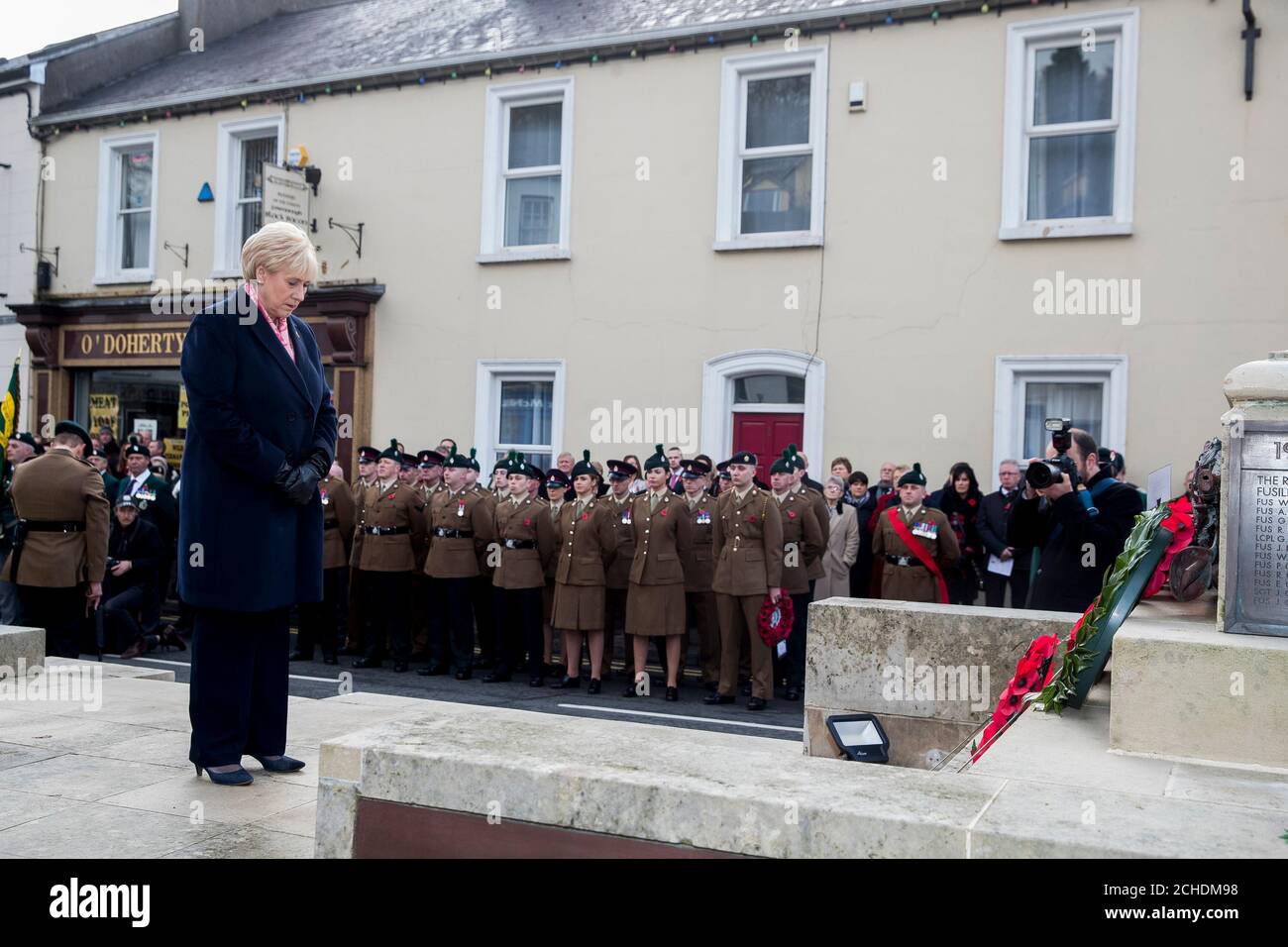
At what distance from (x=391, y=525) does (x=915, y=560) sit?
5.10 meters

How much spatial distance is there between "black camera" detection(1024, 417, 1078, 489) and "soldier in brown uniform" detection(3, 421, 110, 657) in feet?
22.0

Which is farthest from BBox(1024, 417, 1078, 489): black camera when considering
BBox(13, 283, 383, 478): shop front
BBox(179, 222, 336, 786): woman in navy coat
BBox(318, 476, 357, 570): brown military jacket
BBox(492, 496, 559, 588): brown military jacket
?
BBox(13, 283, 383, 478): shop front

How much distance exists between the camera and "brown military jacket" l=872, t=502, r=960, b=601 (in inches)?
418

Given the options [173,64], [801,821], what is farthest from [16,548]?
[173,64]

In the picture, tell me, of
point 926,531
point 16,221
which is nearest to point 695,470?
point 926,531

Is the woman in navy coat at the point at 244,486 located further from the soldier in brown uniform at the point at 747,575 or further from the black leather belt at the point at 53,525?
the soldier in brown uniform at the point at 747,575

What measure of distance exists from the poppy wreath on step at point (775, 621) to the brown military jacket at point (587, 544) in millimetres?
1624

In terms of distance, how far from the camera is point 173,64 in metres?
20.1

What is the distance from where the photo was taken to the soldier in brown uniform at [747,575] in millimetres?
10406

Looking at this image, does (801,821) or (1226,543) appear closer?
(801,821)

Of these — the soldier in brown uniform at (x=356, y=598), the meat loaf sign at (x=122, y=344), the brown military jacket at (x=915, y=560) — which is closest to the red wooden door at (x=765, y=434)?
the brown military jacket at (x=915, y=560)

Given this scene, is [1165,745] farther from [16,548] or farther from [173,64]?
→ [173,64]

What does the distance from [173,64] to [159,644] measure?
452 inches

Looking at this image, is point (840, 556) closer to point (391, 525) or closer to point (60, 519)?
point (391, 525)
